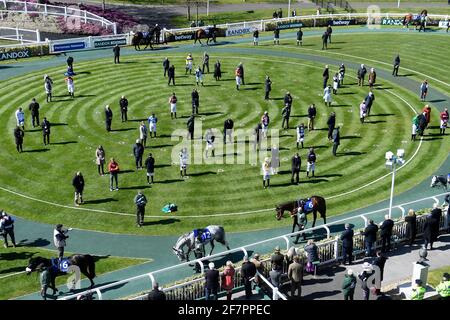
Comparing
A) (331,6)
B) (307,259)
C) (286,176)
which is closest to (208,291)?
(307,259)

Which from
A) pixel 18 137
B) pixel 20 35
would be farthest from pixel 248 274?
pixel 20 35

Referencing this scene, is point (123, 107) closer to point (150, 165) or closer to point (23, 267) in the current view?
point (150, 165)

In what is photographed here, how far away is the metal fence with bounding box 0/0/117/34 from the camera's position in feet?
211

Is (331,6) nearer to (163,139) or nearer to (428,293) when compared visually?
(163,139)

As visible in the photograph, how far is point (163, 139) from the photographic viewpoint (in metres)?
36.8

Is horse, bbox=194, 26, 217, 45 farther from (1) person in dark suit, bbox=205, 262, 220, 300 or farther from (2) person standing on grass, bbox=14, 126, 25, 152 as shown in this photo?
(1) person in dark suit, bbox=205, 262, 220, 300

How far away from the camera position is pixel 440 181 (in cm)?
3044

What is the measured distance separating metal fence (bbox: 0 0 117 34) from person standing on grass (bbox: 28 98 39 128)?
25752 mm

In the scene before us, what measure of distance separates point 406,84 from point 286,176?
19379 mm

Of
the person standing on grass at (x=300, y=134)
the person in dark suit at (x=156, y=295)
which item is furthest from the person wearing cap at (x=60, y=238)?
the person standing on grass at (x=300, y=134)

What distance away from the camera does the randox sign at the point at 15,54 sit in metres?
54.2

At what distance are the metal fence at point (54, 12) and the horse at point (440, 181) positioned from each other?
4099 centimetres
